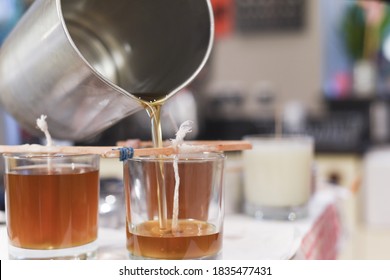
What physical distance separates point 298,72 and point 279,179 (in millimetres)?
2601

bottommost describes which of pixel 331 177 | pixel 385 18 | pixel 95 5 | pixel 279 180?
pixel 331 177

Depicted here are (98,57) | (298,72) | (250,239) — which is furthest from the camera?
(298,72)

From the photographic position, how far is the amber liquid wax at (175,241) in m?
0.67

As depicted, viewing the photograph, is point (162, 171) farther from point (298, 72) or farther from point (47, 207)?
point (298, 72)

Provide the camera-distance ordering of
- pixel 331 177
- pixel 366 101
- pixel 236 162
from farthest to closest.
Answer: pixel 366 101, pixel 331 177, pixel 236 162

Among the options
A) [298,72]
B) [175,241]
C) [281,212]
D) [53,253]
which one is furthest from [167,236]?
[298,72]

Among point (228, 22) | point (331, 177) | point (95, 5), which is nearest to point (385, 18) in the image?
point (228, 22)

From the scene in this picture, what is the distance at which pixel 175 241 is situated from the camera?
67cm

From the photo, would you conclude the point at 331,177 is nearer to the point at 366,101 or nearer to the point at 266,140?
the point at 366,101

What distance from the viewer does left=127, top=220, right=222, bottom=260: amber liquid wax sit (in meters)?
0.67

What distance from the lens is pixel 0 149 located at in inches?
27.5

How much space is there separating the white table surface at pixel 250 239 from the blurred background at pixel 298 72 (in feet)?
7.16

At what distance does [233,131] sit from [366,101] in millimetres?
800

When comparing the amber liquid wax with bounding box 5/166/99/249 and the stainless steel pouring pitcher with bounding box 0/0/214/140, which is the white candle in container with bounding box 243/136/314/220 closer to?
the stainless steel pouring pitcher with bounding box 0/0/214/140
